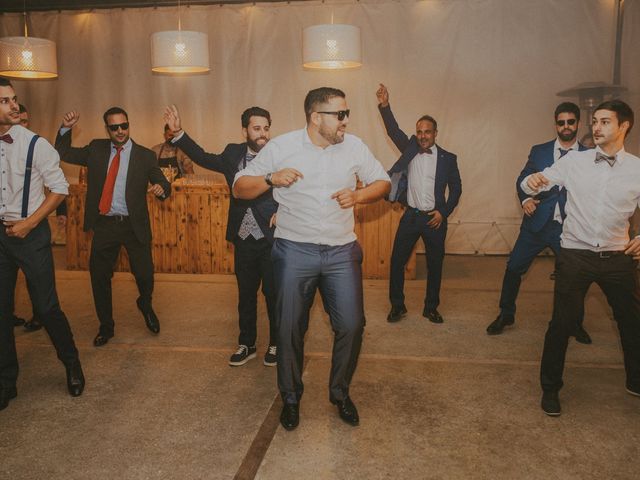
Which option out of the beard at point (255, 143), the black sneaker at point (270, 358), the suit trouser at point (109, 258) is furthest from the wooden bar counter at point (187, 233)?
the beard at point (255, 143)

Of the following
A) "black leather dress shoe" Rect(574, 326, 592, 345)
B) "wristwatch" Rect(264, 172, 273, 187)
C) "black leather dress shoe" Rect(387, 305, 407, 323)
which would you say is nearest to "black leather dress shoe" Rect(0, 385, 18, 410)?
"wristwatch" Rect(264, 172, 273, 187)

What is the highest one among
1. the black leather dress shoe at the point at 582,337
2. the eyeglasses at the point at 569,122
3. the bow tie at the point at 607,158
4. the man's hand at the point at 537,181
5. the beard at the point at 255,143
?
the eyeglasses at the point at 569,122

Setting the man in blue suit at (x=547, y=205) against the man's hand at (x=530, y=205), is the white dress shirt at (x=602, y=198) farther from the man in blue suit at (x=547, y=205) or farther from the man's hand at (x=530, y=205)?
the man's hand at (x=530, y=205)

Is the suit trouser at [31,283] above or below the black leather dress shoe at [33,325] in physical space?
above

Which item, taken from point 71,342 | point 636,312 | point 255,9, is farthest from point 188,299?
point 255,9

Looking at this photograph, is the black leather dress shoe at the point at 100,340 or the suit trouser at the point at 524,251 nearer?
the suit trouser at the point at 524,251

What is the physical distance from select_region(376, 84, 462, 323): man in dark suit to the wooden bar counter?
178cm

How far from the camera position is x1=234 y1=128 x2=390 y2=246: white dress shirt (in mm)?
3461

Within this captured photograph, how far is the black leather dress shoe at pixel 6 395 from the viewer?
3.91 meters

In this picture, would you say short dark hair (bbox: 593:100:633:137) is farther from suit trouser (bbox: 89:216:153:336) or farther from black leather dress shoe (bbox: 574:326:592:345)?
suit trouser (bbox: 89:216:153:336)

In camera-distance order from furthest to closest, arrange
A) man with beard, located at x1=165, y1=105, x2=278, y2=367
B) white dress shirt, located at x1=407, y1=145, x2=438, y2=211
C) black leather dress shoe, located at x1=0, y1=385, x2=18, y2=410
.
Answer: white dress shirt, located at x1=407, y1=145, x2=438, y2=211 → man with beard, located at x1=165, y1=105, x2=278, y2=367 → black leather dress shoe, located at x1=0, y1=385, x2=18, y2=410

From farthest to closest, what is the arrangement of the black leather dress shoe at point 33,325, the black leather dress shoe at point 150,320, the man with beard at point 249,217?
the black leather dress shoe at point 33,325
the black leather dress shoe at point 150,320
the man with beard at point 249,217

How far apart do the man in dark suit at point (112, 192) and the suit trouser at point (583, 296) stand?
3.13m

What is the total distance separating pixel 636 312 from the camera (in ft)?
12.5
